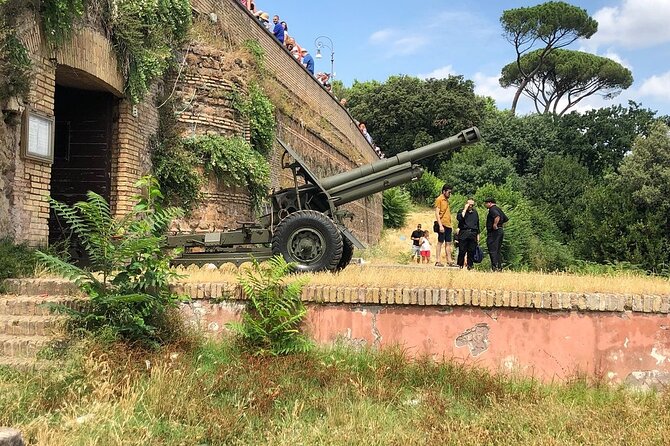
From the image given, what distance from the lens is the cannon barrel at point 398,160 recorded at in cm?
860

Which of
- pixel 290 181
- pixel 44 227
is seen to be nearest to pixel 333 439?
pixel 44 227

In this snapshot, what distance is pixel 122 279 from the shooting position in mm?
5664

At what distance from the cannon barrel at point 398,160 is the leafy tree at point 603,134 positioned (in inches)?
1334

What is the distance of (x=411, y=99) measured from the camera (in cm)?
4656

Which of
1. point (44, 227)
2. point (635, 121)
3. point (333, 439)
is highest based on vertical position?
point (635, 121)

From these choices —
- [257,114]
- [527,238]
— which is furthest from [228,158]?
[527,238]

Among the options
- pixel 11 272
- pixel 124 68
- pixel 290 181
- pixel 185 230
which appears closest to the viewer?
pixel 11 272

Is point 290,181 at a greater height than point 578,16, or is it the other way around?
point 578,16

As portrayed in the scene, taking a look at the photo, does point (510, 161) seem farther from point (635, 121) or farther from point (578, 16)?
point (578, 16)

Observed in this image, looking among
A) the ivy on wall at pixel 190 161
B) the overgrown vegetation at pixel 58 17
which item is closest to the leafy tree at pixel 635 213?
the ivy on wall at pixel 190 161

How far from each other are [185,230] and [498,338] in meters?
6.19

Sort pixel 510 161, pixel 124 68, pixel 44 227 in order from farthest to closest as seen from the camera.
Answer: pixel 510 161 → pixel 124 68 → pixel 44 227

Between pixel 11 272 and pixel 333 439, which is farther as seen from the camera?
pixel 11 272

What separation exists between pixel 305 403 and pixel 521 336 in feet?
6.91
